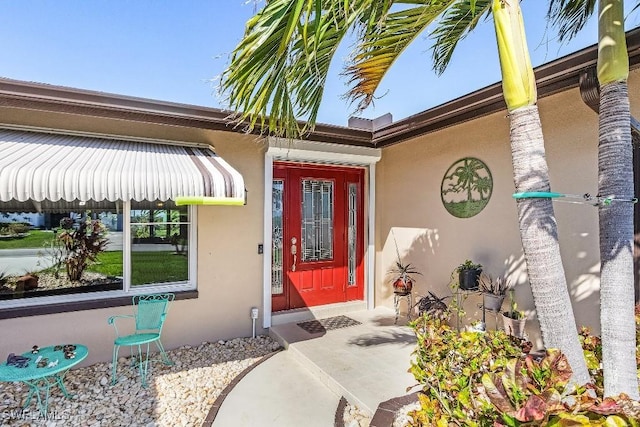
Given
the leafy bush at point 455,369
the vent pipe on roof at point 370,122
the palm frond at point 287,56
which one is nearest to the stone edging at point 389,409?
the leafy bush at point 455,369

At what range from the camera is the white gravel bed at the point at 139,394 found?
6.51 metres

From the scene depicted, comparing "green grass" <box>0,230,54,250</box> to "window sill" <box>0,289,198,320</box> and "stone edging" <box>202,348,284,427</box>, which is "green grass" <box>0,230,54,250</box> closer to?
"window sill" <box>0,289,198,320</box>

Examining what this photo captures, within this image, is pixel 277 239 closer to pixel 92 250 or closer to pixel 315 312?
pixel 315 312

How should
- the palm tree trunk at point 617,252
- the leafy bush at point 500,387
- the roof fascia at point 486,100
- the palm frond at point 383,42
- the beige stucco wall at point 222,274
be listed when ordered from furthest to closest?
the beige stucco wall at point 222,274, the roof fascia at point 486,100, the palm frond at point 383,42, the palm tree trunk at point 617,252, the leafy bush at point 500,387

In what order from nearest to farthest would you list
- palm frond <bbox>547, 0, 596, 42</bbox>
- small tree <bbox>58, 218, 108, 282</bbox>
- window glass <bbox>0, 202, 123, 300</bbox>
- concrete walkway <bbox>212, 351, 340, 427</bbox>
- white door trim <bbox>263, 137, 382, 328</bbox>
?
concrete walkway <bbox>212, 351, 340, 427</bbox>, palm frond <bbox>547, 0, 596, 42</bbox>, window glass <bbox>0, 202, 123, 300</bbox>, small tree <bbox>58, 218, 108, 282</bbox>, white door trim <bbox>263, 137, 382, 328</bbox>

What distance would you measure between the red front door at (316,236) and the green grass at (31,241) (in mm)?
6266

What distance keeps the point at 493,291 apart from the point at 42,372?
1010 centimetres

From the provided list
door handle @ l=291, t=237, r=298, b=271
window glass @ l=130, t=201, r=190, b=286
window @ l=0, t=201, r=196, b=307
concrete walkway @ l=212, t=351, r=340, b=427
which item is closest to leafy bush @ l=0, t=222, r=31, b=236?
window @ l=0, t=201, r=196, b=307

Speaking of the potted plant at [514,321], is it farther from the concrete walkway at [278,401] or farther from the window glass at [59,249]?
the window glass at [59,249]

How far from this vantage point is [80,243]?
367 inches

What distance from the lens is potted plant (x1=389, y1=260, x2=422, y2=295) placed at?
1109 cm

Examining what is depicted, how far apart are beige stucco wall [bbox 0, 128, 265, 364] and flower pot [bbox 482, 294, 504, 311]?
21.4ft

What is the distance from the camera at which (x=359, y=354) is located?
871 cm

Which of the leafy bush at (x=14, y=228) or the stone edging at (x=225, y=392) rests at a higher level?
the leafy bush at (x=14, y=228)
